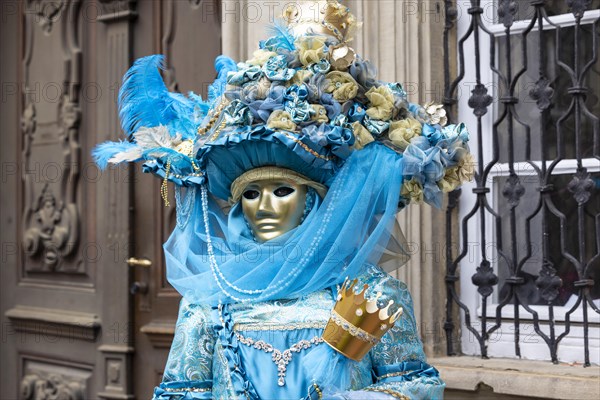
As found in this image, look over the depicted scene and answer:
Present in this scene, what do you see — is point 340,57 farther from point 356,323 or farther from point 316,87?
point 356,323

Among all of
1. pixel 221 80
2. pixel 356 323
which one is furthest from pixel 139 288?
pixel 356 323

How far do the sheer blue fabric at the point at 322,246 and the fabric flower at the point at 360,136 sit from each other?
3 cm

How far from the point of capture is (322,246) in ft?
7.72

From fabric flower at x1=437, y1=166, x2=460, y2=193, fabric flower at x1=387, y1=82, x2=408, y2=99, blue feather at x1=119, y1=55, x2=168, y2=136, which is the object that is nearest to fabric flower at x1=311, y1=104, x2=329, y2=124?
fabric flower at x1=387, y1=82, x2=408, y2=99

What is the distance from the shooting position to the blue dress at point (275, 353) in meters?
2.29

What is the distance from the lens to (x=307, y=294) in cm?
237

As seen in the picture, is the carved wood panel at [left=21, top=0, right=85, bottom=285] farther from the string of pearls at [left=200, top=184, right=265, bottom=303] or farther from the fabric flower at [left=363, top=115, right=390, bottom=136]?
the fabric flower at [left=363, top=115, right=390, bottom=136]

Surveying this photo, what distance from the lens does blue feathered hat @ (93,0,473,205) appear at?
7.57 feet

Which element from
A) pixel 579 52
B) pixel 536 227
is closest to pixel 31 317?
pixel 536 227

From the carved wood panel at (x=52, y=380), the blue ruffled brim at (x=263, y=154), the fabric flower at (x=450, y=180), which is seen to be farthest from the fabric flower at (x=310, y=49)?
the carved wood panel at (x=52, y=380)

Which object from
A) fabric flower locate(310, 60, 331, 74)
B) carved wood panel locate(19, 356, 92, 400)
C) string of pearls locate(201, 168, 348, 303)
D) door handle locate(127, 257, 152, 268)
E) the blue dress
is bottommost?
carved wood panel locate(19, 356, 92, 400)

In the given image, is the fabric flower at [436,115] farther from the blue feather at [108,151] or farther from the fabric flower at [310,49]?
the blue feather at [108,151]

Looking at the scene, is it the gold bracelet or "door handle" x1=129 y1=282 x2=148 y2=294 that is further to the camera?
"door handle" x1=129 y1=282 x2=148 y2=294

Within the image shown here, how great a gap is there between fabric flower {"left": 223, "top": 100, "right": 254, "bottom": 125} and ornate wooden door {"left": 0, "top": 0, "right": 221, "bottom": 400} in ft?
5.29
